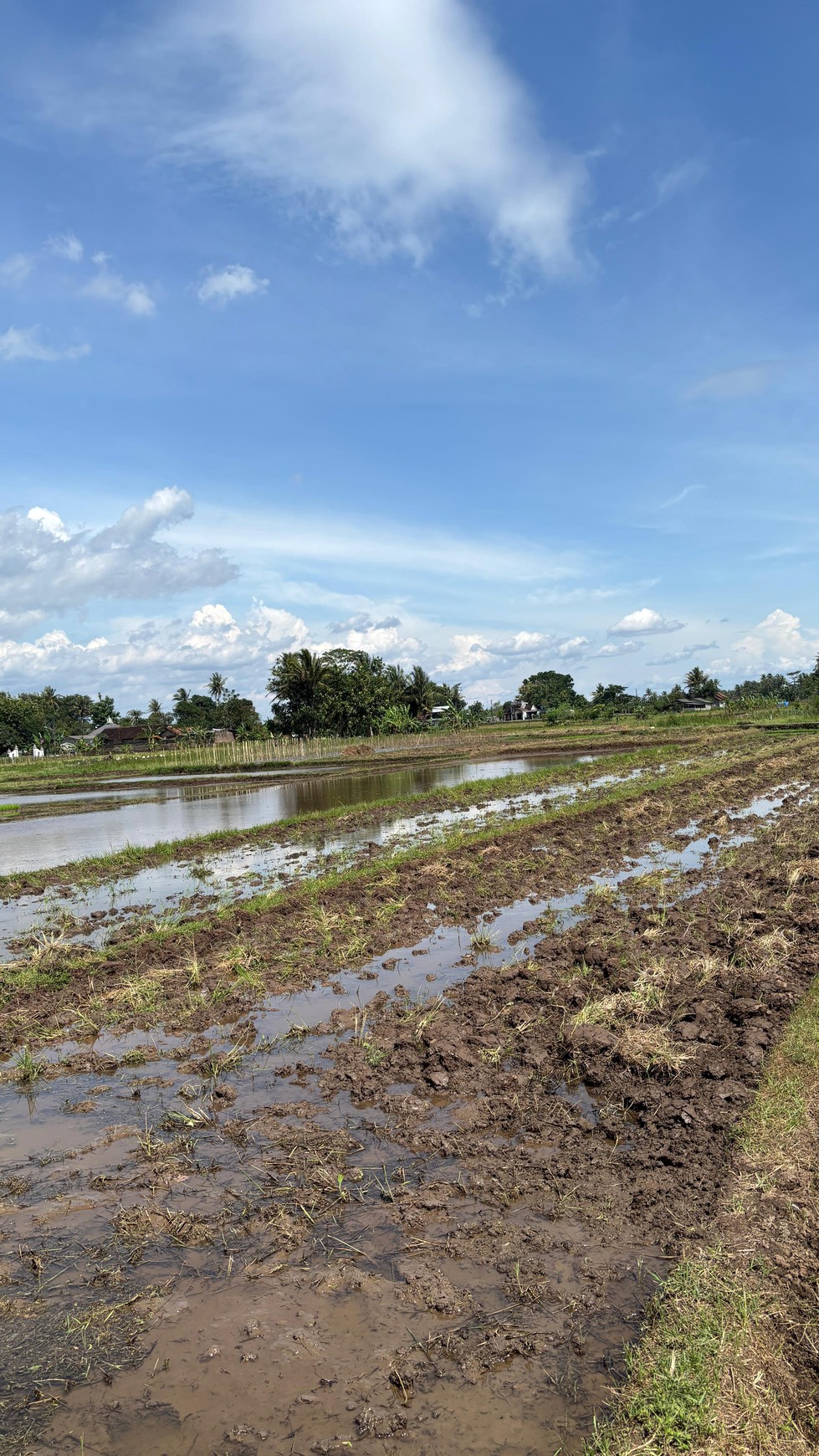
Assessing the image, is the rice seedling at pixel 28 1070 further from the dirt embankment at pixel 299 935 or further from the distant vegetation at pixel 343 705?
the distant vegetation at pixel 343 705

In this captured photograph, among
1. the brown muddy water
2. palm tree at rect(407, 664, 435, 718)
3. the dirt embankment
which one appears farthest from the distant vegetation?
the dirt embankment

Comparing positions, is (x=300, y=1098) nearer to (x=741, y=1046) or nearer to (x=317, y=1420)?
(x=317, y=1420)

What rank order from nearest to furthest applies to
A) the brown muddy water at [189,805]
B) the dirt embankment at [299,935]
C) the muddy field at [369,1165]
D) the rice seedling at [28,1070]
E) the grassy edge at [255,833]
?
the muddy field at [369,1165] < the rice seedling at [28,1070] < the dirt embankment at [299,935] < the grassy edge at [255,833] < the brown muddy water at [189,805]

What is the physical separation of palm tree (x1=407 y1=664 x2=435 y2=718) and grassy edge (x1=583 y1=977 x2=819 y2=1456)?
78.2 metres

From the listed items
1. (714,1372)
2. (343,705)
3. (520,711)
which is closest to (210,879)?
(714,1372)

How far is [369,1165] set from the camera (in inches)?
197

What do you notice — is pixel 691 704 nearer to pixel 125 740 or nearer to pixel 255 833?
pixel 125 740

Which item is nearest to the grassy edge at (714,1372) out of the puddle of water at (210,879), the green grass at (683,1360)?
the green grass at (683,1360)

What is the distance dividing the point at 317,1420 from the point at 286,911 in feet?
27.0

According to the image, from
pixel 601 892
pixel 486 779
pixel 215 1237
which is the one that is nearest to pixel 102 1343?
pixel 215 1237

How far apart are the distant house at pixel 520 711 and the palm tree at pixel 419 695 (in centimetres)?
3541

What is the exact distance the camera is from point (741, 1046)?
20.2ft

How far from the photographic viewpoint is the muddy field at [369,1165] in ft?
11.1

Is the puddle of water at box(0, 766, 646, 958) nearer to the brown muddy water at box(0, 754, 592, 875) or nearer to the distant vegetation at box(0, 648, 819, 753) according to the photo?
the brown muddy water at box(0, 754, 592, 875)
